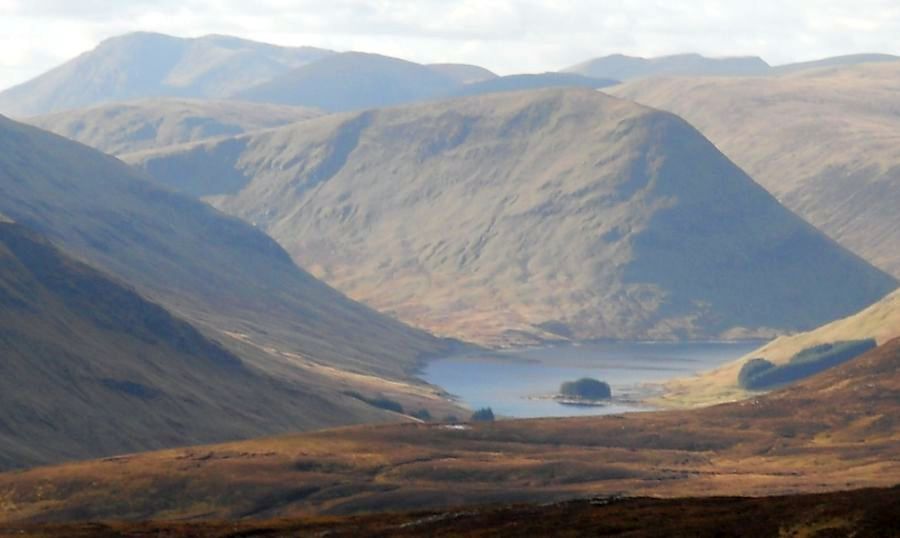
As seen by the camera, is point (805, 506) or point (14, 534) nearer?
point (805, 506)

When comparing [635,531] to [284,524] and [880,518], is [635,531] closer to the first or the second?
[880,518]

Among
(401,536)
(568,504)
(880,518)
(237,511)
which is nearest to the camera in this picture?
(880,518)

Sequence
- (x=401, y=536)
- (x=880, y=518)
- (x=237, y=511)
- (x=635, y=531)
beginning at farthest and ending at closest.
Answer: (x=237, y=511) < (x=401, y=536) < (x=635, y=531) < (x=880, y=518)

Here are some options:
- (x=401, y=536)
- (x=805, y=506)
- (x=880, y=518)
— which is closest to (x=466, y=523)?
(x=401, y=536)

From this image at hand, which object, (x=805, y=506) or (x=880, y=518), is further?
(x=805, y=506)

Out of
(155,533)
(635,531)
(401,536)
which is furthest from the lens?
(155,533)

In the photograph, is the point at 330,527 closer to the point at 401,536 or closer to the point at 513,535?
the point at 401,536

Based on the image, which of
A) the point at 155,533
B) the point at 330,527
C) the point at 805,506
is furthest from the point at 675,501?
the point at 155,533

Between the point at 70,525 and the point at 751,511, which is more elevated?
the point at 751,511

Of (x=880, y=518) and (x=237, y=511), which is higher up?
(x=880, y=518)
